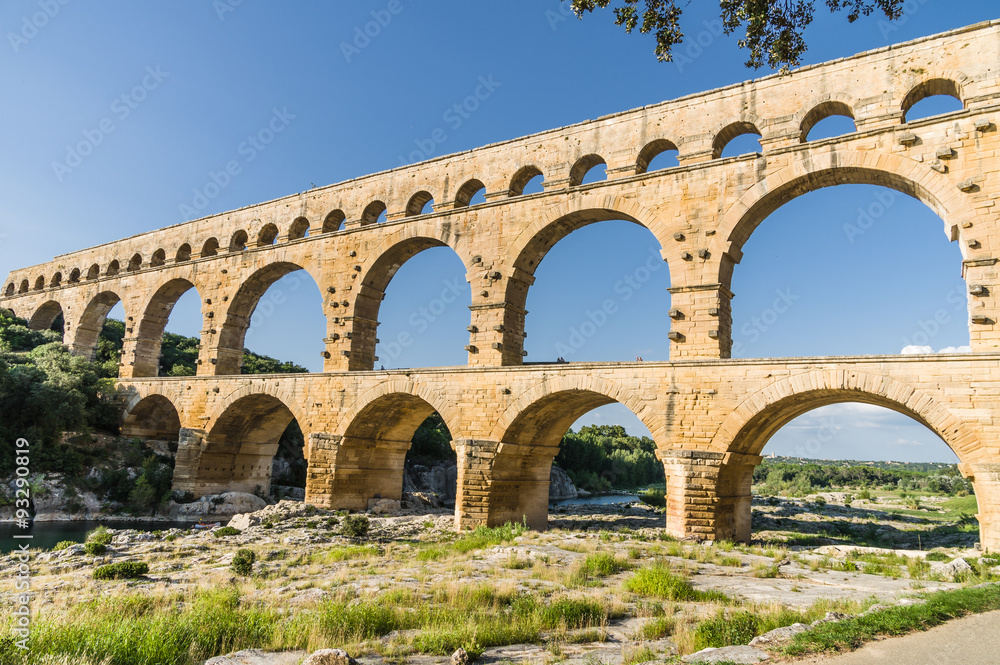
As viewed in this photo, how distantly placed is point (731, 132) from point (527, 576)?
1156cm

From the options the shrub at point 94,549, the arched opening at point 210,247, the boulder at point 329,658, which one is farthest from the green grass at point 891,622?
the arched opening at point 210,247

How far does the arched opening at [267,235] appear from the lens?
75.0 feet

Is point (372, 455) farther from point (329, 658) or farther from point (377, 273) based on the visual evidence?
point (329, 658)

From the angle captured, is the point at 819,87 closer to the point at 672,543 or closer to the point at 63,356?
the point at 672,543

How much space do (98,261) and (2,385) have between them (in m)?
10.0

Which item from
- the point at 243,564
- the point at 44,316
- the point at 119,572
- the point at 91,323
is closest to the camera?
the point at 119,572

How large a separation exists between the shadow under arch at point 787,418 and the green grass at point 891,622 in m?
5.05

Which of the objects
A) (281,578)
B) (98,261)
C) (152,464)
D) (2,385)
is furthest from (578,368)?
(98,261)

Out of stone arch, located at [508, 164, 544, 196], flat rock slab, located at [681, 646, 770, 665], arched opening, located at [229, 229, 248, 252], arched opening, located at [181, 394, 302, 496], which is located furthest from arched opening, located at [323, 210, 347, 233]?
flat rock slab, located at [681, 646, 770, 665]

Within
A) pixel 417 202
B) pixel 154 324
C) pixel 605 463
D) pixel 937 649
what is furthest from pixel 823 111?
pixel 605 463

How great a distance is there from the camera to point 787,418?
13.8m

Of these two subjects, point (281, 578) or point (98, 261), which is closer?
point (281, 578)

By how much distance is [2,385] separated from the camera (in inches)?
817

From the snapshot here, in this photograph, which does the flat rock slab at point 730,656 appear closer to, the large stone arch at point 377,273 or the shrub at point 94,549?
the shrub at point 94,549
